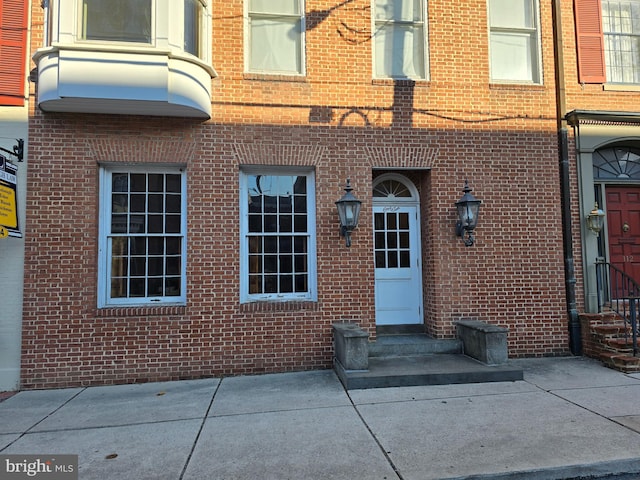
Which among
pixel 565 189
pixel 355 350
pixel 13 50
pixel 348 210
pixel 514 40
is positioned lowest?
pixel 355 350

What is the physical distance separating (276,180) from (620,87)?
656 centimetres

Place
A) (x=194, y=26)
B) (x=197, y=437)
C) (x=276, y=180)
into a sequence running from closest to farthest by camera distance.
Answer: (x=197, y=437), (x=194, y=26), (x=276, y=180)

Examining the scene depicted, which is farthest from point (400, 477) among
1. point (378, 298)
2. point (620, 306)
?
point (620, 306)

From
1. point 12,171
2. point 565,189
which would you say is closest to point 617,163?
point 565,189

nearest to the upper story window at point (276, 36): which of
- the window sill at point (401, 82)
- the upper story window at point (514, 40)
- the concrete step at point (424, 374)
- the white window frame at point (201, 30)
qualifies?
the white window frame at point (201, 30)

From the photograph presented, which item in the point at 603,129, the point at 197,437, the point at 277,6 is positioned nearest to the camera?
the point at 197,437

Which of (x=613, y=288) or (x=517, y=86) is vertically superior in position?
(x=517, y=86)

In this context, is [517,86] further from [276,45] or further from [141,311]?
[141,311]

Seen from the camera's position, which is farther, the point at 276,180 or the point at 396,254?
the point at 396,254

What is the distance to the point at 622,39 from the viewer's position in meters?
7.73

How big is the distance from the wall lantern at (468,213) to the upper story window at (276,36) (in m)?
3.45

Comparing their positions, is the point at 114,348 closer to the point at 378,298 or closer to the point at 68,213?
the point at 68,213

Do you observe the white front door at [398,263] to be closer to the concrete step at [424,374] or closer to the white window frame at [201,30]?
the concrete step at [424,374]

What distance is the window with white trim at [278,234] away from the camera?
6.69 m
